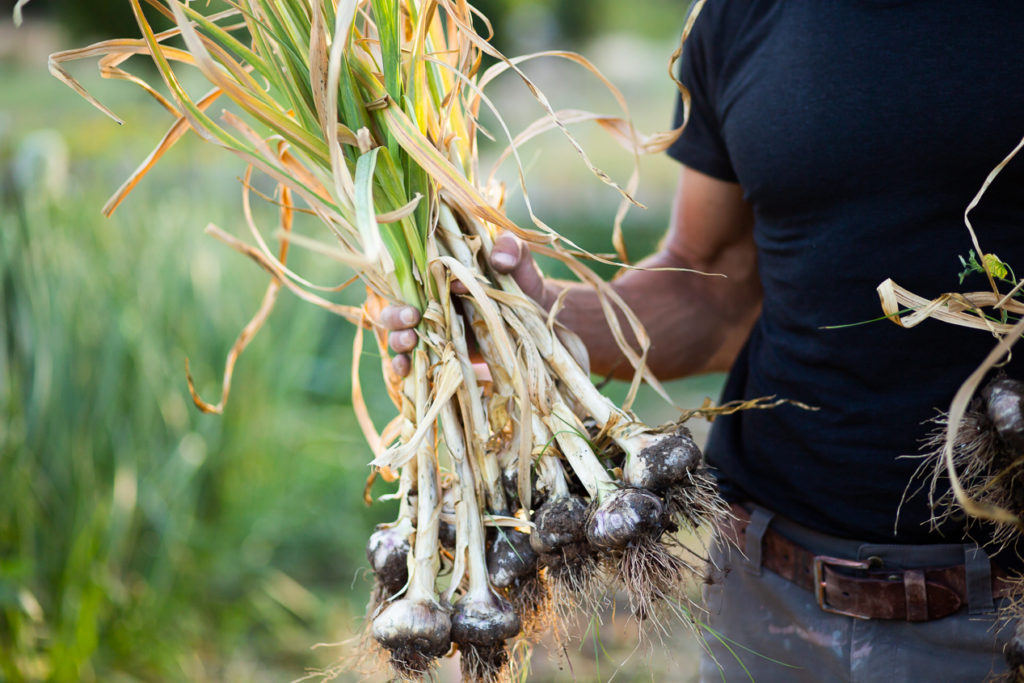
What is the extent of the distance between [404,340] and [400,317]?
0.03 m

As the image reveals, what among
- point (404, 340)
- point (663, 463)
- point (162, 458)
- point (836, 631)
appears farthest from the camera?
point (162, 458)

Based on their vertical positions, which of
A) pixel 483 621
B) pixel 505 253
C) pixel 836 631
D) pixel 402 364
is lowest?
pixel 836 631

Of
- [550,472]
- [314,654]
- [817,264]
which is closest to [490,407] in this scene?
[550,472]

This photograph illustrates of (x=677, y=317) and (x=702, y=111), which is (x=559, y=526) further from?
(x=702, y=111)

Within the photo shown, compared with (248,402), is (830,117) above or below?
above

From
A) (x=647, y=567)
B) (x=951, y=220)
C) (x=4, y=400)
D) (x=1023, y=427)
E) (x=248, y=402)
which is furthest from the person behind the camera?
(x=248, y=402)

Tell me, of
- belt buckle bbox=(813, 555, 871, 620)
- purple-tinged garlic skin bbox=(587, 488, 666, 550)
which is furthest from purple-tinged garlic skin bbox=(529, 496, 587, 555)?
belt buckle bbox=(813, 555, 871, 620)

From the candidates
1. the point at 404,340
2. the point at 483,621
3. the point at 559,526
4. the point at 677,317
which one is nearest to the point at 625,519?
the point at 559,526

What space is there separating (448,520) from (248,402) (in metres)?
1.91

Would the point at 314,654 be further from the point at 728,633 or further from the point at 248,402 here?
the point at 728,633

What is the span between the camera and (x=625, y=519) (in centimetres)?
77

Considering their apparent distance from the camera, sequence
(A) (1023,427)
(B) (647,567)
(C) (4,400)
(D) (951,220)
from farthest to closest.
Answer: (C) (4,400) < (D) (951,220) < (B) (647,567) < (A) (1023,427)

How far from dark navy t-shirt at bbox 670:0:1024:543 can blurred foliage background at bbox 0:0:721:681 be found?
42 cm

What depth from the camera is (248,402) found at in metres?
2.64
